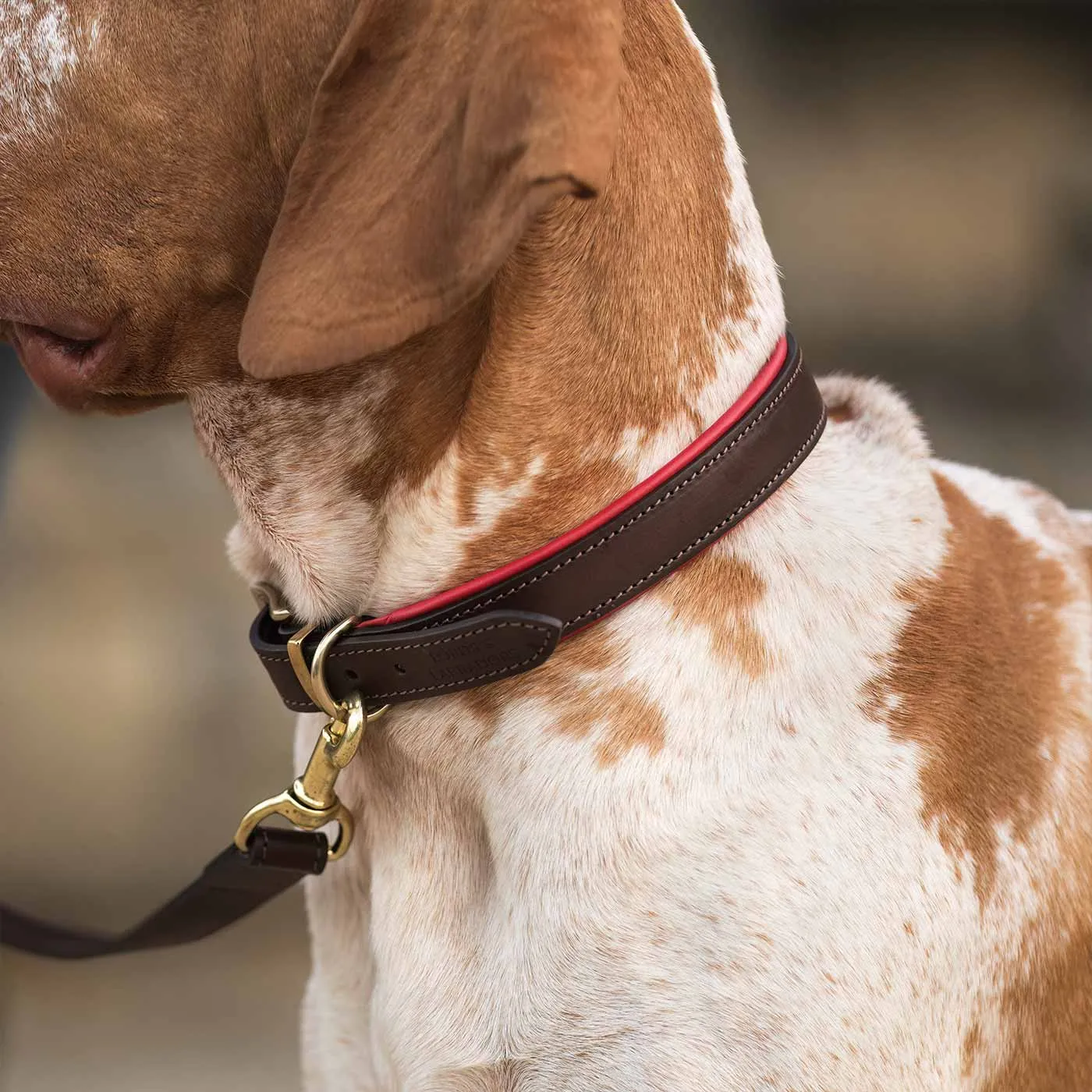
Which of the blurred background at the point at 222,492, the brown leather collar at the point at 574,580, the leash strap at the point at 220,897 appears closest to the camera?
the brown leather collar at the point at 574,580

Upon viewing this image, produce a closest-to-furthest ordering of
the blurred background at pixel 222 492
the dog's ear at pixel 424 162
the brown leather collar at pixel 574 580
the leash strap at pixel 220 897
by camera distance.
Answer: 1. the dog's ear at pixel 424 162
2. the brown leather collar at pixel 574 580
3. the leash strap at pixel 220 897
4. the blurred background at pixel 222 492

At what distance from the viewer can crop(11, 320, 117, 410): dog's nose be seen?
1.50 m

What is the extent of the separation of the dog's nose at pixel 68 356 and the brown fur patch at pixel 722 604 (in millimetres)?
701

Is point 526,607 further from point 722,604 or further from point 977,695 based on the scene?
point 977,695

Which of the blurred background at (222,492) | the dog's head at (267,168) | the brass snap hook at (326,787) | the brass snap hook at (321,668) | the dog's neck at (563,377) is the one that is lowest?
the blurred background at (222,492)

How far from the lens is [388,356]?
1454mm

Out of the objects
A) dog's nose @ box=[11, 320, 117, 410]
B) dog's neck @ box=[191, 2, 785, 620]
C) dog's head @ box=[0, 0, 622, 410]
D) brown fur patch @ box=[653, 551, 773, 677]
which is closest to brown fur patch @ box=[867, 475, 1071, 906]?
brown fur patch @ box=[653, 551, 773, 677]

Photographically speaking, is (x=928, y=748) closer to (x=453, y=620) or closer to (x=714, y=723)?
(x=714, y=723)

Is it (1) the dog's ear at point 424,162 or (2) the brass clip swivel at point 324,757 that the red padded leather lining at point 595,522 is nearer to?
(2) the brass clip swivel at point 324,757

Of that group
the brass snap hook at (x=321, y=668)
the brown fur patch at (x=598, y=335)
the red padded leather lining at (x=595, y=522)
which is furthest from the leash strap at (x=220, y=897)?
the brown fur patch at (x=598, y=335)

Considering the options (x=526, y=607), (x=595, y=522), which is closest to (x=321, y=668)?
(x=526, y=607)

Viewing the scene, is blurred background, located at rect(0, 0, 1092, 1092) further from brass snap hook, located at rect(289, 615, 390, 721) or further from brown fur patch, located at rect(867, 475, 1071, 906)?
brown fur patch, located at rect(867, 475, 1071, 906)

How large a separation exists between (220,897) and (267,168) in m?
0.95

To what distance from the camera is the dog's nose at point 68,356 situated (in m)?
1.50
